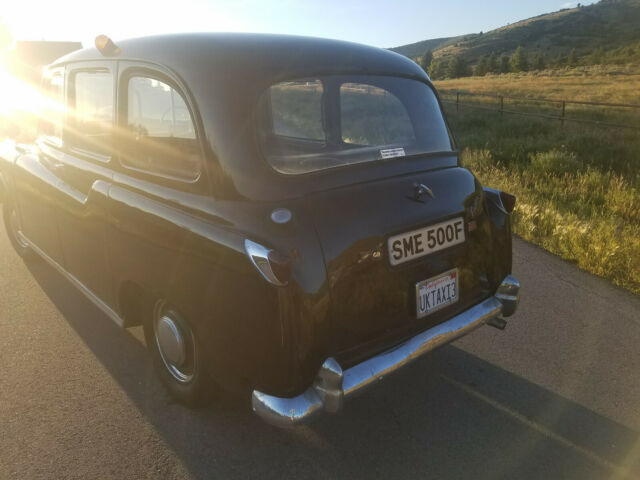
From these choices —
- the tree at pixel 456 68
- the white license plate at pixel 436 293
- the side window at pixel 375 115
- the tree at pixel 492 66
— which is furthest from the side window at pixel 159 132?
the tree at pixel 456 68

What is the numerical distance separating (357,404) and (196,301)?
1.20 meters

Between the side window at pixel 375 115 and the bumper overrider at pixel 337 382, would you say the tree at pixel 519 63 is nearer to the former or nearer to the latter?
the side window at pixel 375 115

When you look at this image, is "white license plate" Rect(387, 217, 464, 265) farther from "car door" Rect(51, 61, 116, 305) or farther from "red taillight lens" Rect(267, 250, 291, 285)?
"car door" Rect(51, 61, 116, 305)

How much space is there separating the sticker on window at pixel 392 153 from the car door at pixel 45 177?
2.40 m

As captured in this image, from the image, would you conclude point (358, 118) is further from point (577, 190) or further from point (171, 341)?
point (577, 190)

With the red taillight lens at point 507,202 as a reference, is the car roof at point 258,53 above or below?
above

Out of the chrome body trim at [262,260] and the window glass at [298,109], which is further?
the window glass at [298,109]

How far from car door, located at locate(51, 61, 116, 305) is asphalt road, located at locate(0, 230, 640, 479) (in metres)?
0.57

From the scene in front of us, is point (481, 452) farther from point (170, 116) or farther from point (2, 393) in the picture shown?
point (2, 393)

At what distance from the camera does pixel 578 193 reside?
303 inches

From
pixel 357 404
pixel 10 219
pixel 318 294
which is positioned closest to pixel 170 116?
pixel 318 294

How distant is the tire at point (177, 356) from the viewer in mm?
2604

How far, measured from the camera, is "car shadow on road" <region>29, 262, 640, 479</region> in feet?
7.79

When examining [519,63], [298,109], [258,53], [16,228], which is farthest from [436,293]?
[519,63]
